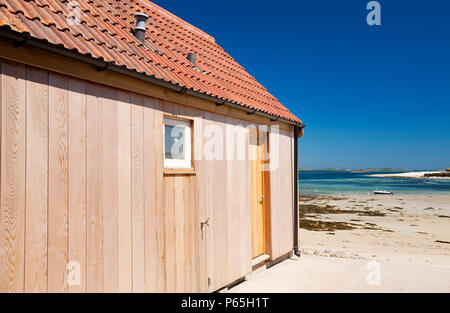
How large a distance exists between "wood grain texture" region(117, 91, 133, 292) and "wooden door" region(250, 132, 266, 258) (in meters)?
3.35

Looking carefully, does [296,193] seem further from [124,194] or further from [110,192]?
[110,192]

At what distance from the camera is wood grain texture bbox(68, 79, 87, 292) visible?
3488mm

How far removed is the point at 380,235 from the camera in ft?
47.7

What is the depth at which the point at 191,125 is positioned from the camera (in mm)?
5250

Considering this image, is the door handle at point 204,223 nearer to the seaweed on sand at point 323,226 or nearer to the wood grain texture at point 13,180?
the wood grain texture at point 13,180

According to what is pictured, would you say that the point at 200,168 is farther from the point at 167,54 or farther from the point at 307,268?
the point at 307,268

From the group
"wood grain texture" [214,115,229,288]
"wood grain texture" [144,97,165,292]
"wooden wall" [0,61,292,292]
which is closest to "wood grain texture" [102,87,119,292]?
"wooden wall" [0,61,292,292]

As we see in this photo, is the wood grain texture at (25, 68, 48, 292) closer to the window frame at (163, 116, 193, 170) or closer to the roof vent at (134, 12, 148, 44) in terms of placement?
the window frame at (163, 116, 193, 170)

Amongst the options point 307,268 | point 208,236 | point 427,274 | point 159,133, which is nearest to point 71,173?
point 159,133

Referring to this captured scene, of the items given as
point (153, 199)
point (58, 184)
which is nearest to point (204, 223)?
point (153, 199)

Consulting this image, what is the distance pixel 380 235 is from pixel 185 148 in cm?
1218

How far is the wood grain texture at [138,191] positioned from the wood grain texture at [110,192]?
0.85 ft

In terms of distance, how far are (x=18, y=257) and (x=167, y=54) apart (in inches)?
150
